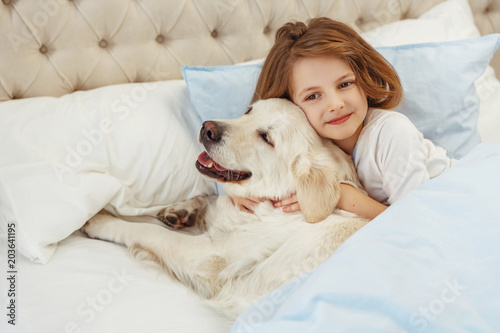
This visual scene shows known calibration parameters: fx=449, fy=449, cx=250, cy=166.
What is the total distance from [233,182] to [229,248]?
29 cm

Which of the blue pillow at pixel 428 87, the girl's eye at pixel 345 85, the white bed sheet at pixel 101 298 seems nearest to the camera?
→ the white bed sheet at pixel 101 298

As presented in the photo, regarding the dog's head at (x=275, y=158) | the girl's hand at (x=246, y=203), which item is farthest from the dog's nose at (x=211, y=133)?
the girl's hand at (x=246, y=203)

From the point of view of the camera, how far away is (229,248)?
194 cm

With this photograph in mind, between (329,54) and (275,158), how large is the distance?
0.51 meters

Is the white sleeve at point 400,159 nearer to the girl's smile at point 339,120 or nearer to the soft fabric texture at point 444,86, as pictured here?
the girl's smile at point 339,120

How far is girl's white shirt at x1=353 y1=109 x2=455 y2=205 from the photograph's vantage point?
1833 mm

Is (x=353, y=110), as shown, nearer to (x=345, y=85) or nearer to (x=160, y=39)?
(x=345, y=85)

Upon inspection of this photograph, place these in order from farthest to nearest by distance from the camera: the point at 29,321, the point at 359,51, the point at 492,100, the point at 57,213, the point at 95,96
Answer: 1. the point at 492,100
2. the point at 95,96
3. the point at 359,51
4. the point at 57,213
5. the point at 29,321

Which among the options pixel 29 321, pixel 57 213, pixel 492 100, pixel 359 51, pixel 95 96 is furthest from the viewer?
pixel 492 100

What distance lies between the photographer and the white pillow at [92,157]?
5.98ft

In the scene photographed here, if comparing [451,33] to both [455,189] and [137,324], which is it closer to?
[455,189]

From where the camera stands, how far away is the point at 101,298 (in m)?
1.63

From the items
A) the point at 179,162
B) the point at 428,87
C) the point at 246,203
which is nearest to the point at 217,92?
the point at 179,162

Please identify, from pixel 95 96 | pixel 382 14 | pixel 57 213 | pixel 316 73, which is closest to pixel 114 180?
pixel 57 213
